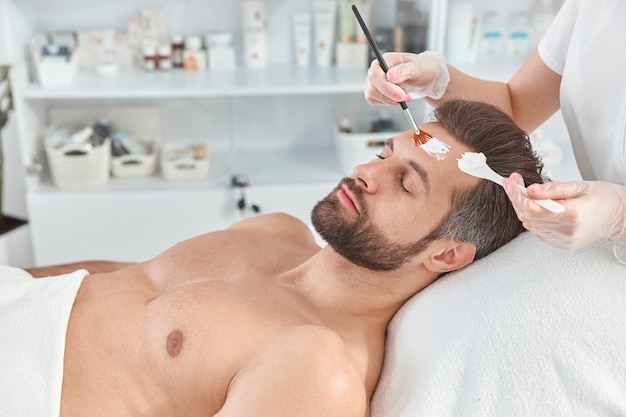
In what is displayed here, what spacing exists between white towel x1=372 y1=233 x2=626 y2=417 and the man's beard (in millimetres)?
104

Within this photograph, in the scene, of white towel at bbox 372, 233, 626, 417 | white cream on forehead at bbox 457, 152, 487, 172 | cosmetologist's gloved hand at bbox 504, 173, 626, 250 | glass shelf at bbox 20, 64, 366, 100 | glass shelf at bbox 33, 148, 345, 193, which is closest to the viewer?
cosmetologist's gloved hand at bbox 504, 173, 626, 250

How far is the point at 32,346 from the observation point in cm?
133

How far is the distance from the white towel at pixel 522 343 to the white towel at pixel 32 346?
1.87 ft

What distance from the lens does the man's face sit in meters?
1.36

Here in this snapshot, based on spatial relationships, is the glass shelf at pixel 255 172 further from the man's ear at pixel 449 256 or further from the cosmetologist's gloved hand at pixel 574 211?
the cosmetologist's gloved hand at pixel 574 211

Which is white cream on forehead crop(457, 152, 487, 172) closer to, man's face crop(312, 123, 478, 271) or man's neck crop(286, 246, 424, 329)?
man's face crop(312, 123, 478, 271)

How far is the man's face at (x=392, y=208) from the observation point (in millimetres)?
1364

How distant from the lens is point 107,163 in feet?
9.08

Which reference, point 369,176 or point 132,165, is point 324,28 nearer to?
point 132,165

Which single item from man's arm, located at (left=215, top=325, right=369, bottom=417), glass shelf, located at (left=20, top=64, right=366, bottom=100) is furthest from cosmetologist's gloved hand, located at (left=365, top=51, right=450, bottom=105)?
glass shelf, located at (left=20, top=64, right=366, bottom=100)

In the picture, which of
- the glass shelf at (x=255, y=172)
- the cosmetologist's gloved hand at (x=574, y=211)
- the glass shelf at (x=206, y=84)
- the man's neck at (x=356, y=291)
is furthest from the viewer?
the glass shelf at (x=255, y=172)

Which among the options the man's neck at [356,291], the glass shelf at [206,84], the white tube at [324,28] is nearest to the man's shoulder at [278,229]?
the man's neck at [356,291]

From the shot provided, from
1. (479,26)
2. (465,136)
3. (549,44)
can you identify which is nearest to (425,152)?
(465,136)

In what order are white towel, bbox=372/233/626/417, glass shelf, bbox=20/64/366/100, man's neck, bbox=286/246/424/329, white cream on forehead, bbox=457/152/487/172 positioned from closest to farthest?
white towel, bbox=372/233/626/417 < white cream on forehead, bbox=457/152/487/172 < man's neck, bbox=286/246/424/329 < glass shelf, bbox=20/64/366/100
